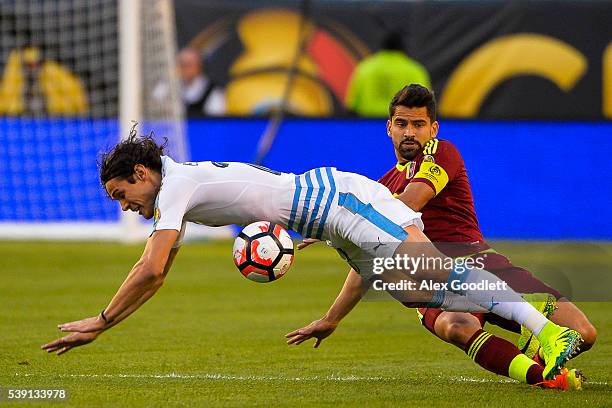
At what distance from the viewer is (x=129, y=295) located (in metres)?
6.54

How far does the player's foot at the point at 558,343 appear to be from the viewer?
270 inches

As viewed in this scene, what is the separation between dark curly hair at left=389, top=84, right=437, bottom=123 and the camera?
304 inches

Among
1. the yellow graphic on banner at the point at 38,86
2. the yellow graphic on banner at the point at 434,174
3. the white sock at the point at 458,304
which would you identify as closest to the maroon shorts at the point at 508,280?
the white sock at the point at 458,304

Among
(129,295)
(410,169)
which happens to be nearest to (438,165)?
(410,169)

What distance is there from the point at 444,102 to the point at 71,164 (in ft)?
18.7

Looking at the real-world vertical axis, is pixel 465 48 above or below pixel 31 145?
above

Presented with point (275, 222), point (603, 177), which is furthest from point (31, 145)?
point (275, 222)

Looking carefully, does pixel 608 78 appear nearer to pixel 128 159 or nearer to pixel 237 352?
pixel 237 352

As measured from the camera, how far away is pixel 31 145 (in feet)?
58.3

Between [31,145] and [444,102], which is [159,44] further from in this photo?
[444,102]

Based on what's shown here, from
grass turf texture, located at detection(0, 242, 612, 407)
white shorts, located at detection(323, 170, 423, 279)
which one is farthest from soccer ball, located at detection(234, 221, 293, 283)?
grass turf texture, located at detection(0, 242, 612, 407)

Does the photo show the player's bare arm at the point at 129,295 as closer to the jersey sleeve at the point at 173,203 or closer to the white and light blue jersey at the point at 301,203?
the jersey sleeve at the point at 173,203

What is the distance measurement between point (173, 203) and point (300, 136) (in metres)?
11.2

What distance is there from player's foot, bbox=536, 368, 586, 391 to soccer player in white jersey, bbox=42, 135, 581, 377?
10 centimetres
